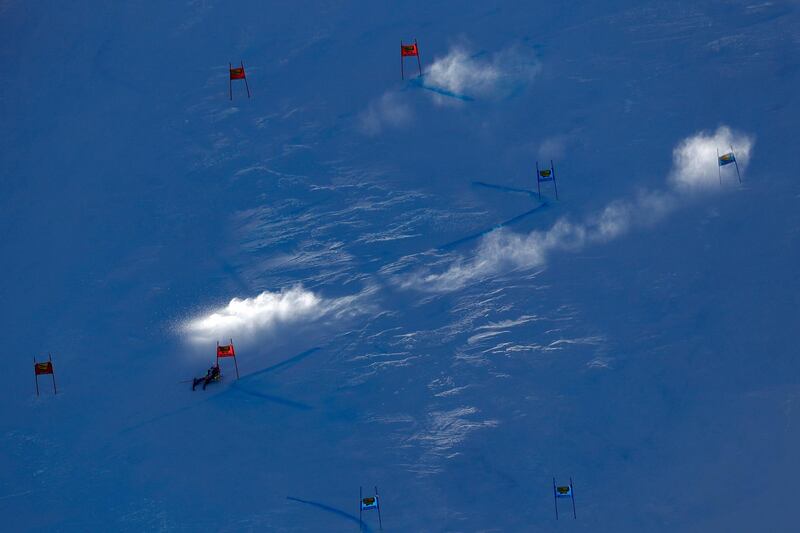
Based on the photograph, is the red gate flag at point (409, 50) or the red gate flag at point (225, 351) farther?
the red gate flag at point (409, 50)

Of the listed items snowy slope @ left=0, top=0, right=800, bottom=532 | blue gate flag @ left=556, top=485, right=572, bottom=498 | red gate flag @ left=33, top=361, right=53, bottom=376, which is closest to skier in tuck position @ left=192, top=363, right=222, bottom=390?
snowy slope @ left=0, top=0, right=800, bottom=532

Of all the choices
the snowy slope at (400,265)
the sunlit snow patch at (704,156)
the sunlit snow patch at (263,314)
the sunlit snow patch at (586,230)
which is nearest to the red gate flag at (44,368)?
the snowy slope at (400,265)

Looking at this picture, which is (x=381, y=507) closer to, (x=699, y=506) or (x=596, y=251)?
(x=699, y=506)

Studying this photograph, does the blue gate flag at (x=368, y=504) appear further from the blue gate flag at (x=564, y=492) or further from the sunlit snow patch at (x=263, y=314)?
the sunlit snow patch at (x=263, y=314)

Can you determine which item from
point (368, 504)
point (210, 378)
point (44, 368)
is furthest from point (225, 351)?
point (368, 504)

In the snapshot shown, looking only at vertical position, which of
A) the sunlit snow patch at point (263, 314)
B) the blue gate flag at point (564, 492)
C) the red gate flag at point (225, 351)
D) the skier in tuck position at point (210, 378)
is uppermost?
the sunlit snow patch at point (263, 314)

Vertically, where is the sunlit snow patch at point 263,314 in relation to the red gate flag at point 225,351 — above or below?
above

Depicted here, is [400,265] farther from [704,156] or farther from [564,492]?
[704,156]
